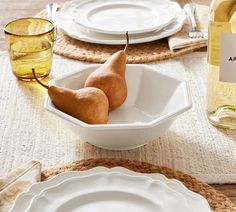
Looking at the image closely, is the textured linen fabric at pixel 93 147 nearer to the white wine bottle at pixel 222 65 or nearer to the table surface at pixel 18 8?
the white wine bottle at pixel 222 65

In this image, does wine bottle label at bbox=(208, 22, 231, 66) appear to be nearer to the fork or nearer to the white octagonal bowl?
the white octagonal bowl

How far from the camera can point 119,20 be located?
5.27 ft

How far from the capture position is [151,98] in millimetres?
1230

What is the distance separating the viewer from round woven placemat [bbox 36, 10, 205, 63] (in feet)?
4.72

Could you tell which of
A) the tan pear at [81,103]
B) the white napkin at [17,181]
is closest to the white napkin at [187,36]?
the tan pear at [81,103]

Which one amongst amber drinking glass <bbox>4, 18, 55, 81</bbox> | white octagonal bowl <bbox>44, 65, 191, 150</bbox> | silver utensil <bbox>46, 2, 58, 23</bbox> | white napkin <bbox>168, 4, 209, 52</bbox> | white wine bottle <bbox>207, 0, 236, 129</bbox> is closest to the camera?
white octagonal bowl <bbox>44, 65, 191, 150</bbox>

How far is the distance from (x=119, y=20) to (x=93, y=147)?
1.85 feet

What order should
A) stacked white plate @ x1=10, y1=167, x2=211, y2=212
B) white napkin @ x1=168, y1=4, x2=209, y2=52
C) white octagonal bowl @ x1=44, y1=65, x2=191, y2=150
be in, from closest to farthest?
1. stacked white plate @ x1=10, y1=167, x2=211, y2=212
2. white octagonal bowl @ x1=44, y1=65, x2=191, y2=150
3. white napkin @ x1=168, y1=4, x2=209, y2=52

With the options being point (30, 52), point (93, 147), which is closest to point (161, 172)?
point (93, 147)

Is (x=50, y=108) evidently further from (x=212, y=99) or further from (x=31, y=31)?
(x=31, y=31)

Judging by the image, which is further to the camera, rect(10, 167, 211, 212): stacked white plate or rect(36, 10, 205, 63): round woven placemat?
rect(36, 10, 205, 63): round woven placemat

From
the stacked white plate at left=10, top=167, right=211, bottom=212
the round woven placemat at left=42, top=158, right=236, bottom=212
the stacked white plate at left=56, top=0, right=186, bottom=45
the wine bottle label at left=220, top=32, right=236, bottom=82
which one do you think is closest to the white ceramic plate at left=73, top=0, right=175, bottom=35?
the stacked white plate at left=56, top=0, right=186, bottom=45

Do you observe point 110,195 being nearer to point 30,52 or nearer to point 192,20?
point 30,52

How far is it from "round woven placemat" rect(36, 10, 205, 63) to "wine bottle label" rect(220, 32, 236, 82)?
30 centimetres
